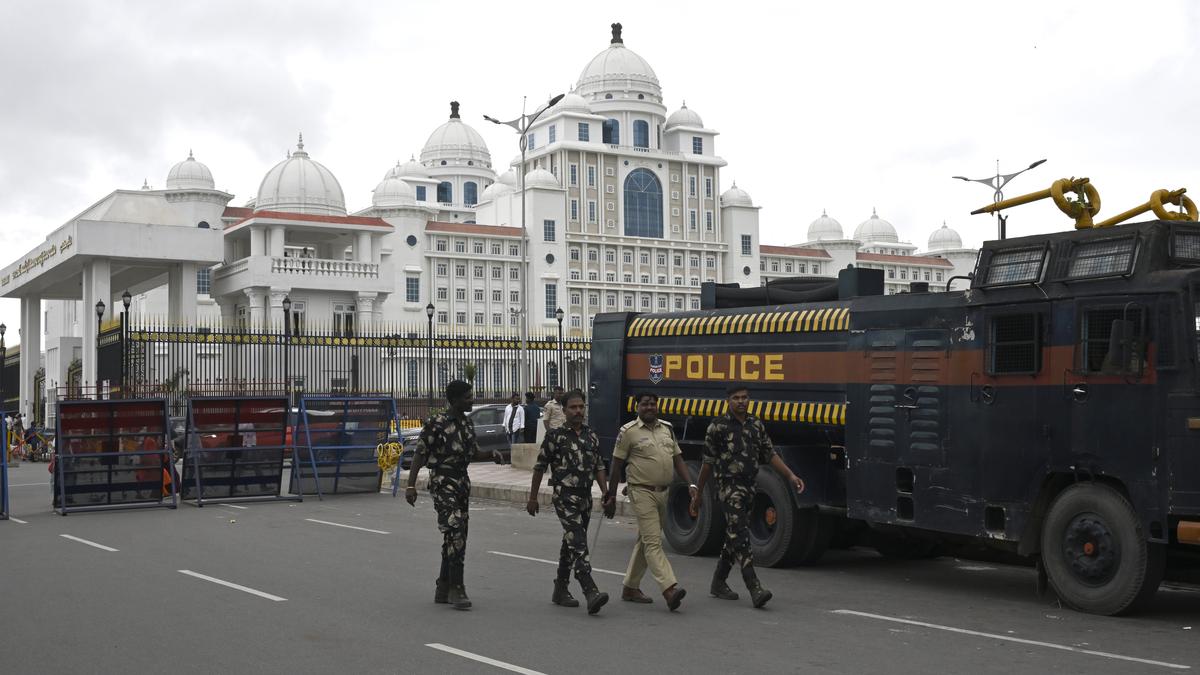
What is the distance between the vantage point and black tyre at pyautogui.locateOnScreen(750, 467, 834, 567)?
40.7ft

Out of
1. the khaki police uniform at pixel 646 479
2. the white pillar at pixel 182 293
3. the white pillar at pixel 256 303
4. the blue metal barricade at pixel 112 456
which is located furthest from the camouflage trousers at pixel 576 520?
the white pillar at pixel 256 303

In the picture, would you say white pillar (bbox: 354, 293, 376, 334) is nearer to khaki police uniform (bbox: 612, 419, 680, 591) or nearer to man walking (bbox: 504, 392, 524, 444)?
man walking (bbox: 504, 392, 524, 444)

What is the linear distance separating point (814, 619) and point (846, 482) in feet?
8.38

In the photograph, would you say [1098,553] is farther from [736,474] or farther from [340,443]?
[340,443]

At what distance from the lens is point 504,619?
9570 millimetres

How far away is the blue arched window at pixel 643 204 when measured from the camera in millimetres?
113562

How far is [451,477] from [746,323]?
4.52 metres

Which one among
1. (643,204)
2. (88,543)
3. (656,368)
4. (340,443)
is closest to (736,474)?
(656,368)

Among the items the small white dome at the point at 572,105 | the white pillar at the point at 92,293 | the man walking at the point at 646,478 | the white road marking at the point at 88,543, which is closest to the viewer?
the man walking at the point at 646,478

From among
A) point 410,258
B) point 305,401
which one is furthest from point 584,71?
point 305,401

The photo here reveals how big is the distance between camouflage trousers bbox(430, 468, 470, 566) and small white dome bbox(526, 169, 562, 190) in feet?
315

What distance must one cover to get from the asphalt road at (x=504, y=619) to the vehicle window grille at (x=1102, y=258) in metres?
2.63

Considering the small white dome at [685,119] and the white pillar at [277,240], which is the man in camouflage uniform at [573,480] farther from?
the small white dome at [685,119]

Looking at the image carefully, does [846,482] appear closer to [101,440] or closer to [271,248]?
[101,440]
